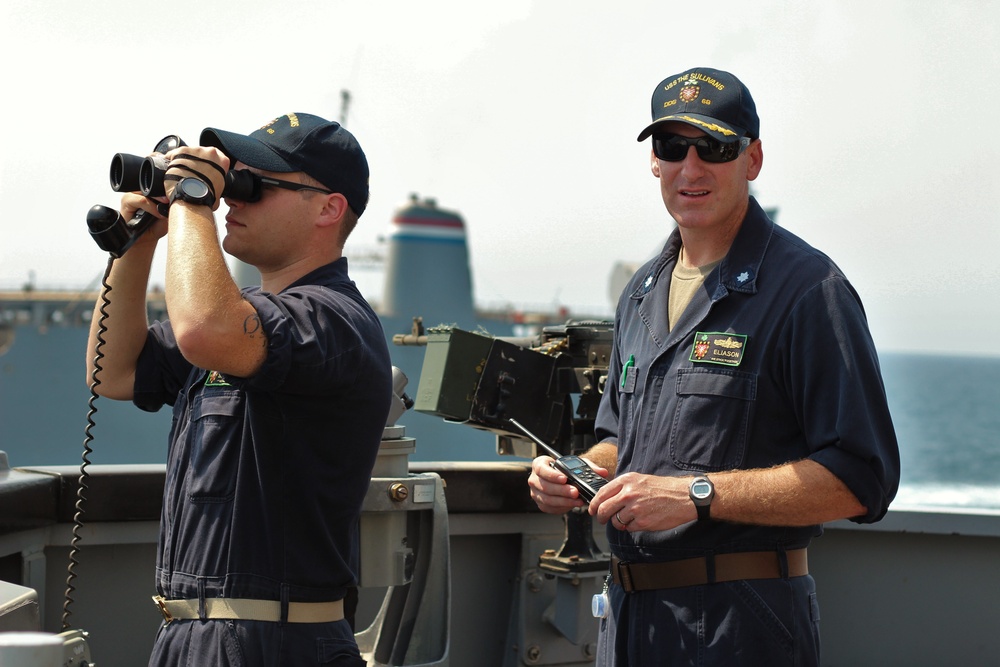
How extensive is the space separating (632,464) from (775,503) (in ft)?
1.13

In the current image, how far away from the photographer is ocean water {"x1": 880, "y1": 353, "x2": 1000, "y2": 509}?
35569mm

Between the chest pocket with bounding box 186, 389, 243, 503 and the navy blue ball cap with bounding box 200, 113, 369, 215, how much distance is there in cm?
46

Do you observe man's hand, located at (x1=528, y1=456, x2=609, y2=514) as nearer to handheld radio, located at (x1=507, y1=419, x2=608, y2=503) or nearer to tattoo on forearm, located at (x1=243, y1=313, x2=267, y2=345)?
handheld radio, located at (x1=507, y1=419, x2=608, y2=503)

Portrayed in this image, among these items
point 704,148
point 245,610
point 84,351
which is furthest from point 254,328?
point 84,351

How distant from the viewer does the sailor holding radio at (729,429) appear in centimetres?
213

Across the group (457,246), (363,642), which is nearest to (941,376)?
(457,246)

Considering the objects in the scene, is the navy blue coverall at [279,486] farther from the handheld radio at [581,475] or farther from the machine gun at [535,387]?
the machine gun at [535,387]

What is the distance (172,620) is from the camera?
2.17 metres

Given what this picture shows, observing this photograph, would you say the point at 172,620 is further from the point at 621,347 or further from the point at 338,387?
the point at 621,347

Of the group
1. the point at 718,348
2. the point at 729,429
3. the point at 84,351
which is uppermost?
the point at 718,348

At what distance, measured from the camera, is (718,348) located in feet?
7.44

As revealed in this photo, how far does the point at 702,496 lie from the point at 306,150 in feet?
3.30

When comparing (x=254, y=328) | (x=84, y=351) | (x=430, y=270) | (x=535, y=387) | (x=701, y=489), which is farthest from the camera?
(x=430, y=270)

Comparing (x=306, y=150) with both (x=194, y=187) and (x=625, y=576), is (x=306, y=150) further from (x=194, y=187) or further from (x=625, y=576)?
(x=625, y=576)
